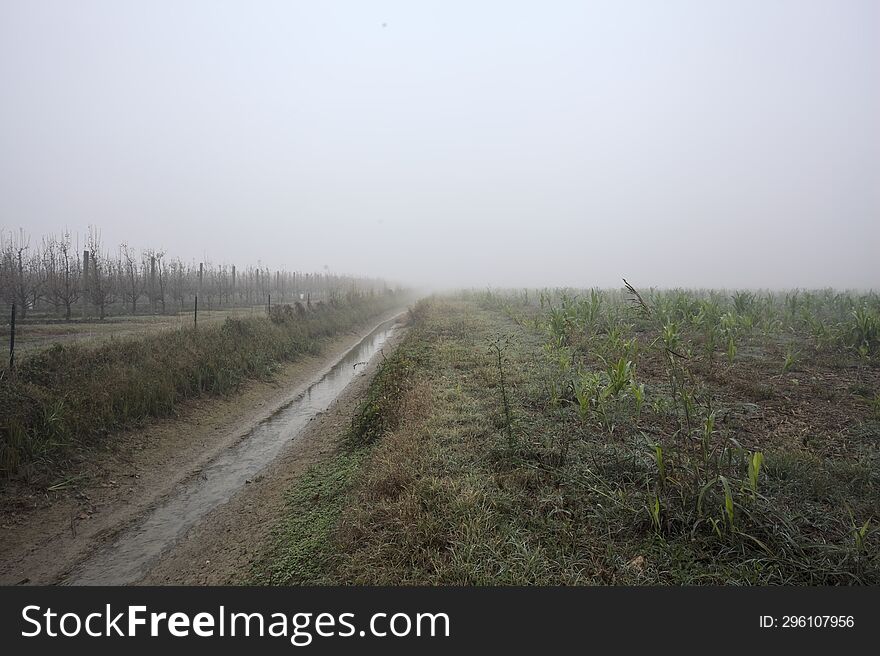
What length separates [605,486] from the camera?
3.29 metres

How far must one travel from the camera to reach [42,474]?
471 centimetres

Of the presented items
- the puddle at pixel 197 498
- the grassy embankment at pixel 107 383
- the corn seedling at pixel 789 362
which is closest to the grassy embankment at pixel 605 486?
the corn seedling at pixel 789 362

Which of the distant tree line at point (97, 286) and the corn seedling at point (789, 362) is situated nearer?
the corn seedling at point (789, 362)

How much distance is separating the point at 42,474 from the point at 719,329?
1298 centimetres

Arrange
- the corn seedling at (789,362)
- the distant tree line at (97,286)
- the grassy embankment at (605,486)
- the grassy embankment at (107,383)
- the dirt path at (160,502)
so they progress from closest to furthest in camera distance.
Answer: the grassy embankment at (605,486) → the dirt path at (160,502) → the grassy embankment at (107,383) → the corn seedling at (789,362) → the distant tree line at (97,286)

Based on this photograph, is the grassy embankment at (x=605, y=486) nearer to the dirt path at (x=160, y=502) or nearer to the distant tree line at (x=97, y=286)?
the dirt path at (x=160, y=502)

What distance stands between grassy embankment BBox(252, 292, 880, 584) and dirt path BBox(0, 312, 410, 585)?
1.73 ft

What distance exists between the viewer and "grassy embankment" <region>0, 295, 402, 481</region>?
4.93m

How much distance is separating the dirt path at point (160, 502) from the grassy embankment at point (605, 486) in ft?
1.73

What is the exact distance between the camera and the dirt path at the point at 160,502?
11.6ft

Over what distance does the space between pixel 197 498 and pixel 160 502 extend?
429 mm

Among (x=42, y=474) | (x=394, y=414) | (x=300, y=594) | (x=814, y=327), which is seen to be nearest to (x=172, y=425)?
(x=42, y=474)

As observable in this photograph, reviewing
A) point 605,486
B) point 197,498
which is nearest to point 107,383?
point 197,498

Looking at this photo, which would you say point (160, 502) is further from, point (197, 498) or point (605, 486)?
point (605, 486)
